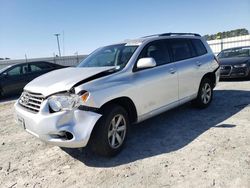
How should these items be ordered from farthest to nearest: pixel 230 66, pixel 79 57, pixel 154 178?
pixel 79 57 → pixel 230 66 → pixel 154 178

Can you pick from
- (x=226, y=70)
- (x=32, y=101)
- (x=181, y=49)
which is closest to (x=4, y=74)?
(x=32, y=101)

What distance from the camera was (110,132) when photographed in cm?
382

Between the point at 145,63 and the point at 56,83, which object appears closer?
the point at 56,83

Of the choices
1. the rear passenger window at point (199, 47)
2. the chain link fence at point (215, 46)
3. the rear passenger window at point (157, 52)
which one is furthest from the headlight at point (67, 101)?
the chain link fence at point (215, 46)

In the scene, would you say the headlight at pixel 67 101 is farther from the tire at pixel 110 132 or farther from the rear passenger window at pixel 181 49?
the rear passenger window at pixel 181 49

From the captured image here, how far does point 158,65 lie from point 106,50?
115 centimetres

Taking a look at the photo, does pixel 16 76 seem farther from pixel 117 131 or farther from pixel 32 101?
pixel 117 131

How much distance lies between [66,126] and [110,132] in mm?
706

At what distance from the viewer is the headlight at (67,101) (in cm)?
344

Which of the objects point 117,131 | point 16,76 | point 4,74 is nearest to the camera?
point 117,131

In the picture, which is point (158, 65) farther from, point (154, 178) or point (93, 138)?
point (154, 178)

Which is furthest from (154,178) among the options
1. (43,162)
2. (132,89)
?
(43,162)

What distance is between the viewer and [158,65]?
4.75m

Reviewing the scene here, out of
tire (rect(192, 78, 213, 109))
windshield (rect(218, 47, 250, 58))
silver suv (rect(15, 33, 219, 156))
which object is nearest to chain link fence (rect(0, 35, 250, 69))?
windshield (rect(218, 47, 250, 58))
